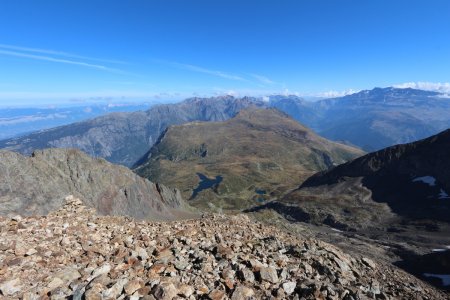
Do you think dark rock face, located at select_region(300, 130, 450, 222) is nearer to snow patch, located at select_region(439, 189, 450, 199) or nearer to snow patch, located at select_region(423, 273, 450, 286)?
snow patch, located at select_region(439, 189, 450, 199)

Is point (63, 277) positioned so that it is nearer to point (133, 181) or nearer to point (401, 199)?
point (133, 181)

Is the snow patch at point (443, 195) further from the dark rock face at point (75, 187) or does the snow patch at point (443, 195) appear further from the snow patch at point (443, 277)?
the dark rock face at point (75, 187)

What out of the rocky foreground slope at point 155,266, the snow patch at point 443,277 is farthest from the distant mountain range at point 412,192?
the rocky foreground slope at point 155,266

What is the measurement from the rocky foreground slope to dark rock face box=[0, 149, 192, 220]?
153 ft

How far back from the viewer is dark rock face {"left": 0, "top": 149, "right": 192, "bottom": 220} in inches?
→ 2729

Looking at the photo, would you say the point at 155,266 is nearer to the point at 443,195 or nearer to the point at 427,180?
the point at 443,195

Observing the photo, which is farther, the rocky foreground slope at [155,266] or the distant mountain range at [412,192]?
the distant mountain range at [412,192]

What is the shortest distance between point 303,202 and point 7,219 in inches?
6902

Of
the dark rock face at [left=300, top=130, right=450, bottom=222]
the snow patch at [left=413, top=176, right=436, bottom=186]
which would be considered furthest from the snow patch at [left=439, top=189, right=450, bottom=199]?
the snow patch at [left=413, top=176, right=436, bottom=186]

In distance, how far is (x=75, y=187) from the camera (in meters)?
91.1

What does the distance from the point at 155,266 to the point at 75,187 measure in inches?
3128

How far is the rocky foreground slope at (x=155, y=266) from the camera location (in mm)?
17828

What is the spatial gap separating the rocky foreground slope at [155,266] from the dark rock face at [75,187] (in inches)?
1832

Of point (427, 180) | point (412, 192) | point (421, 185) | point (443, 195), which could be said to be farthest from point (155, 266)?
point (427, 180)
